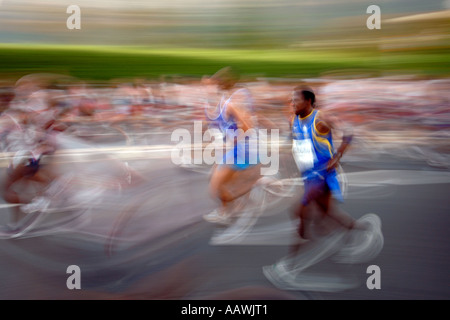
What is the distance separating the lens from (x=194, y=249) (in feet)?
10.9

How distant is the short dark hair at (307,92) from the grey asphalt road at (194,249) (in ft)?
1.82

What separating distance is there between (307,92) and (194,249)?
4.42 ft

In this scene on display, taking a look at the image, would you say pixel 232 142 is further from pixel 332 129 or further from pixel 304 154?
pixel 332 129

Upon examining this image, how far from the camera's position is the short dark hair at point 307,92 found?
3146 millimetres

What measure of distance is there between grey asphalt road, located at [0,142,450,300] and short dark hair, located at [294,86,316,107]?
0.56 meters

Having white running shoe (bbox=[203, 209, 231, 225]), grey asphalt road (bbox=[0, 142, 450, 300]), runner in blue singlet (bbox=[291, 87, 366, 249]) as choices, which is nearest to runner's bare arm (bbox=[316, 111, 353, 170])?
runner in blue singlet (bbox=[291, 87, 366, 249])

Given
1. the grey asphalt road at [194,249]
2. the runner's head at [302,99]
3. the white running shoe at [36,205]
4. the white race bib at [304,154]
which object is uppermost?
the runner's head at [302,99]

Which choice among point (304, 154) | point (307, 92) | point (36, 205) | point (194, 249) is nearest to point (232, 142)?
point (304, 154)

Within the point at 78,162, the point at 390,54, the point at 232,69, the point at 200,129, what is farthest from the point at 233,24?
the point at 78,162

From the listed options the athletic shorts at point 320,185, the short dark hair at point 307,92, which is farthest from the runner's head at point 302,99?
the athletic shorts at point 320,185

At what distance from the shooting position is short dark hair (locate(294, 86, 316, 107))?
3.15 metres

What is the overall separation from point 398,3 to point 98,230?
8.56ft

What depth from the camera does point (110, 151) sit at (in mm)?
3332

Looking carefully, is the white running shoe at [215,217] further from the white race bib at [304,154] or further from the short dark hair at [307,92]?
the short dark hair at [307,92]
